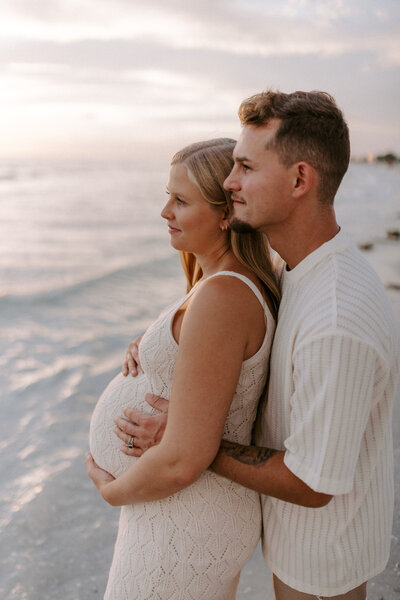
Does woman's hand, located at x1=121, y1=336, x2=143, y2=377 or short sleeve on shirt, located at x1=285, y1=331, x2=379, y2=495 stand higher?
short sleeve on shirt, located at x1=285, y1=331, x2=379, y2=495

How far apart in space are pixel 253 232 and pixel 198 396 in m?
0.72

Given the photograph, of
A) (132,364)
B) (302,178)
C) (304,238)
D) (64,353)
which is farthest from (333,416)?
(64,353)

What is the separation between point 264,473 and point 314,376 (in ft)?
1.29

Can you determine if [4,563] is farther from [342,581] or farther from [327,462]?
[327,462]

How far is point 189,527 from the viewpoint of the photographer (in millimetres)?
1949

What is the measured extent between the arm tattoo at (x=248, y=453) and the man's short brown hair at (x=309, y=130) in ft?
2.98

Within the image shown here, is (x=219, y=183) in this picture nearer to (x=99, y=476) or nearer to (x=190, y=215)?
(x=190, y=215)

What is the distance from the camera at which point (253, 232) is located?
2150 mm

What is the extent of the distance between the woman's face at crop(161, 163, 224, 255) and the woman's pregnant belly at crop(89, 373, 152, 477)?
590mm

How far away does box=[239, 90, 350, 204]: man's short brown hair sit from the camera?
1.92 m

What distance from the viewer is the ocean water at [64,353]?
3492 mm

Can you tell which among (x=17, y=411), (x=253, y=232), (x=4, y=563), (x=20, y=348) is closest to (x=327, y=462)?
(x=253, y=232)

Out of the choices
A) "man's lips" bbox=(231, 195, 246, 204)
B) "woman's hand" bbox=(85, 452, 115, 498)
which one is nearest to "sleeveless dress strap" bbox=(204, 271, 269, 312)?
"man's lips" bbox=(231, 195, 246, 204)

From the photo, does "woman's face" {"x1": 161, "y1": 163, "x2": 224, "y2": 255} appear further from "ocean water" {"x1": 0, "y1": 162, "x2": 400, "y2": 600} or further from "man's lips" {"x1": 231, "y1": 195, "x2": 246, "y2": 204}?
"ocean water" {"x1": 0, "y1": 162, "x2": 400, "y2": 600}
